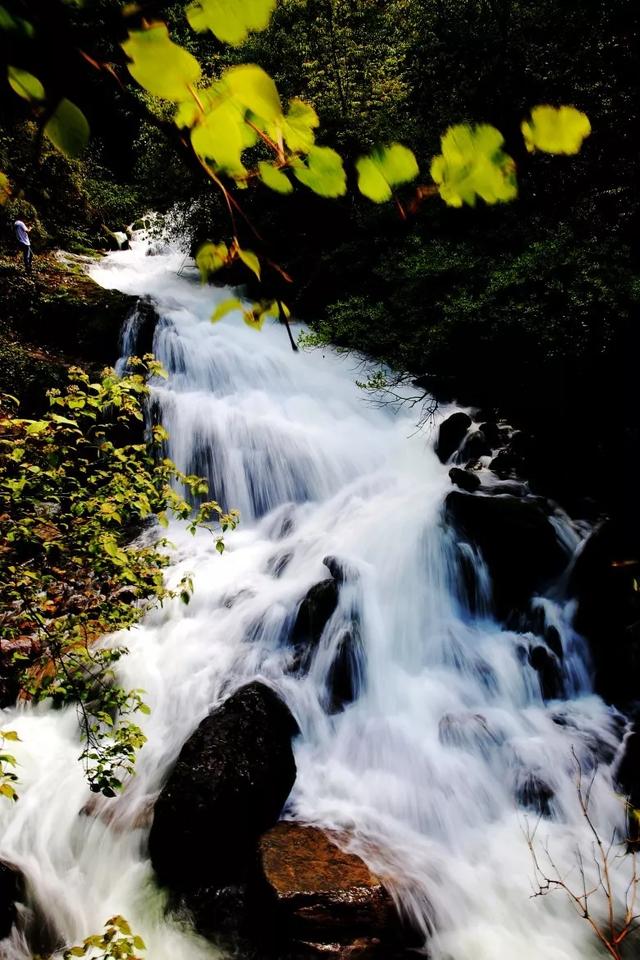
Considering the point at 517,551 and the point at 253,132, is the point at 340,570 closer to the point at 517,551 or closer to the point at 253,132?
the point at 517,551

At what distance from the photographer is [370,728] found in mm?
5223

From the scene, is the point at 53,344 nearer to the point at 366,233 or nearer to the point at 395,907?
the point at 366,233

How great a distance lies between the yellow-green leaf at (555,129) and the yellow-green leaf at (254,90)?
19.4 inches

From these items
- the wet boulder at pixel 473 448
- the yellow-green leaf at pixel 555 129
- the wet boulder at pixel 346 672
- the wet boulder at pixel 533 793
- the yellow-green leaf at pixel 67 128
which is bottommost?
the wet boulder at pixel 533 793

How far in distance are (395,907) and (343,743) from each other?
5.32 ft

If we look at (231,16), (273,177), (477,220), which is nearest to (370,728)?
(273,177)

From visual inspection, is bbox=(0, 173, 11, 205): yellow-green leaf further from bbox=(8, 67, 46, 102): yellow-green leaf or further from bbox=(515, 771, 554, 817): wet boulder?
bbox=(515, 771, 554, 817): wet boulder

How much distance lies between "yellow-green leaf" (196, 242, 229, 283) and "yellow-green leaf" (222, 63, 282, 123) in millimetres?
496

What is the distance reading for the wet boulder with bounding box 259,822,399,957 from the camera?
127 inches

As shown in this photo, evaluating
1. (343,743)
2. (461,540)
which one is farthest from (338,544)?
(343,743)

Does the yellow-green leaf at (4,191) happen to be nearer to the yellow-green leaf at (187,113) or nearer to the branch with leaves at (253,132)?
the branch with leaves at (253,132)

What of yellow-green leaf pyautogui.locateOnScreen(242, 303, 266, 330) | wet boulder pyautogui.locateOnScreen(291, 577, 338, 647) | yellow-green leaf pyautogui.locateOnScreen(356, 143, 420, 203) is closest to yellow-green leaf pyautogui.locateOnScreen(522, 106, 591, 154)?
yellow-green leaf pyautogui.locateOnScreen(356, 143, 420, 203)

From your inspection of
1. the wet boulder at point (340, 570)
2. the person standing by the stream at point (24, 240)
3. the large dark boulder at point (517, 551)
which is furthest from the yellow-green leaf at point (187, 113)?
the person standing by the stream at point (24, 240)

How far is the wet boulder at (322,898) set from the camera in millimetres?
3234
